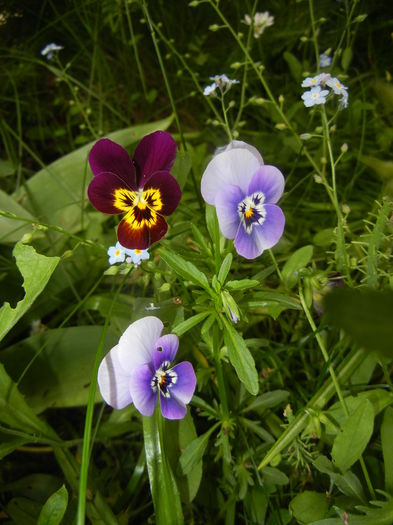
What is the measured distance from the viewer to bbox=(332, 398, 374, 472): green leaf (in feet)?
2.13

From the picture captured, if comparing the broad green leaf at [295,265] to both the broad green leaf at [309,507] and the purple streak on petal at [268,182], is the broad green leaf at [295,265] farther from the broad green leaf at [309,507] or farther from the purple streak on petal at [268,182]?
the broad green leaf at [309,507]

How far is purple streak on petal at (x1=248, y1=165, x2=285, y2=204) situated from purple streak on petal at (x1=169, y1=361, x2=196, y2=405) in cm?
24

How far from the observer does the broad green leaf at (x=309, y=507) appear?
26.9 inches

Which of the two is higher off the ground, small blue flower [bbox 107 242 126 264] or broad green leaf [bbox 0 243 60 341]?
small blue flower [bbox 107 242 126 264]

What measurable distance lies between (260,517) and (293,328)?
14.2 inches

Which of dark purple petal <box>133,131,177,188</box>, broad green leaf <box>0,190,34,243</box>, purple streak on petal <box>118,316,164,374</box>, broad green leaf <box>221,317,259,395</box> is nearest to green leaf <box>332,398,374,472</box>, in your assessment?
broad green leaf <box>221,317,259,395</box>

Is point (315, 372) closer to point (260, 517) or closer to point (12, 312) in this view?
point (260, 517)

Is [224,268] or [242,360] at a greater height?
[224,268]

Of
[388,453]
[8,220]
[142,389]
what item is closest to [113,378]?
[142,389]

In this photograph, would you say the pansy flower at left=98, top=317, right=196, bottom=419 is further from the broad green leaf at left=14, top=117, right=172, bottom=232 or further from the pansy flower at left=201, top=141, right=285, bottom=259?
the broad green leaf at left=14, top=117, right=172, bottom=232

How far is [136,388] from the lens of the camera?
1.96ft

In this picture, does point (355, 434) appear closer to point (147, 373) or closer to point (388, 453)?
point (388, 453)

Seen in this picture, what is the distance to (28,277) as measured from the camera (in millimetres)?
701

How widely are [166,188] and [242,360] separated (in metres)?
0.25
